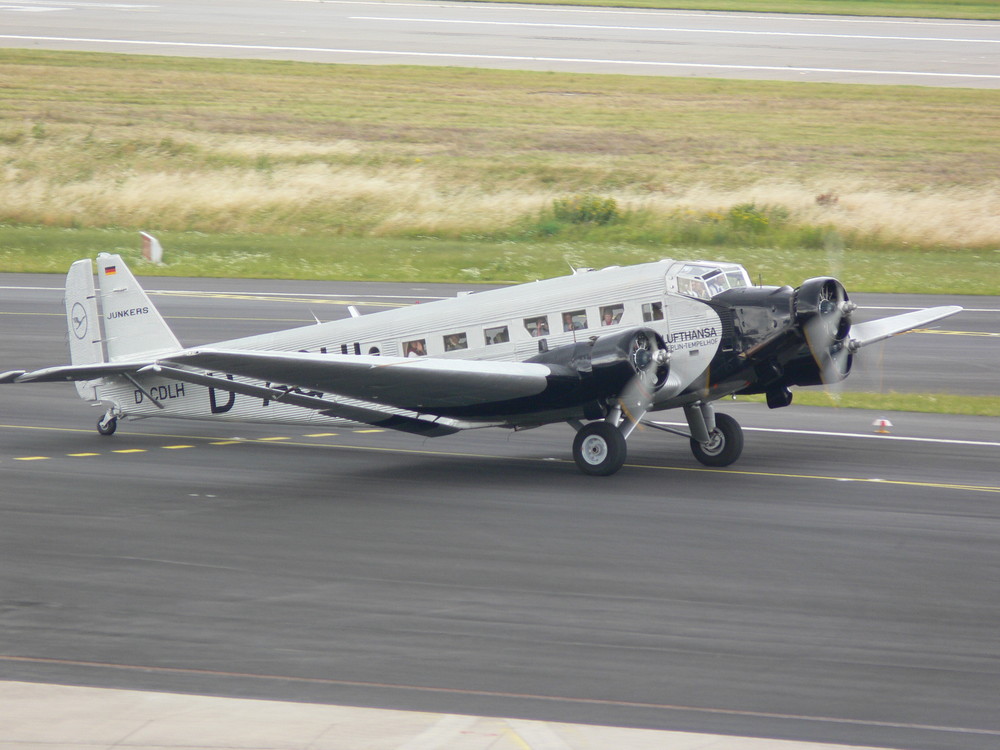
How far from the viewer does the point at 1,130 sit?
205ft

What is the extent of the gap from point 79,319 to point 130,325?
0.94m

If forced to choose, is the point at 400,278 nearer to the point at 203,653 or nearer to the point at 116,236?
the point at 116,236

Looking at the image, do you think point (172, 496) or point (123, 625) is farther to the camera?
point (172, 496)

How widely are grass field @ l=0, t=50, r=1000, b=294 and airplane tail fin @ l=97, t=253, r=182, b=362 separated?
2013cm

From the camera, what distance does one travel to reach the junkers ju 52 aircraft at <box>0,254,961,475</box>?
17688mm

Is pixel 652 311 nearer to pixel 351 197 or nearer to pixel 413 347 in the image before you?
pixel 413 347

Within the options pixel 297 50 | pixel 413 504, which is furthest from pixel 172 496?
pixel 297 50

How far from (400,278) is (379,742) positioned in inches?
1274

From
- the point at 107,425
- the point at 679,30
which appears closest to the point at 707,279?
the point at 107,425

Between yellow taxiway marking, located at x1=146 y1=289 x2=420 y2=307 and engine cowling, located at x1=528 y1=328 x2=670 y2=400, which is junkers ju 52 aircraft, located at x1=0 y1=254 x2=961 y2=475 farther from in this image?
yellow taxiway marking, located at x1=146 y1=289 x2=420 y2=307

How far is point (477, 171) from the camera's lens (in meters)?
56.1

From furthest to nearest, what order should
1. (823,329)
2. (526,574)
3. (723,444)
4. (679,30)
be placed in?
(679,30)
(723,444)
(823,329)
(526,574)

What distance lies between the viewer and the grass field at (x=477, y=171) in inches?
1769

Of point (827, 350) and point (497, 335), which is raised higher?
point (497, 335)
